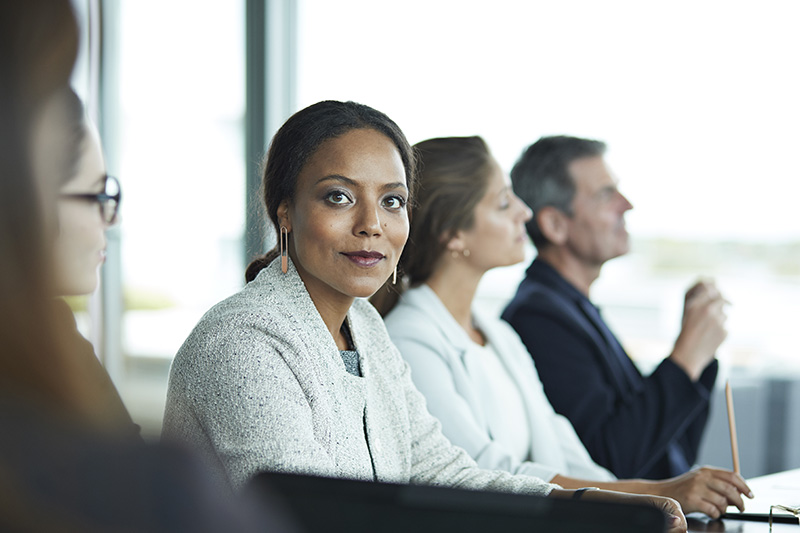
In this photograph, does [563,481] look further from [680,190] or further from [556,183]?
[680,190]

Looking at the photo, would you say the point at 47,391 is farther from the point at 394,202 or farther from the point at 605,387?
the point at 605,387

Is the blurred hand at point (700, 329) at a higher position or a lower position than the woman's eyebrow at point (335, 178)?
lower

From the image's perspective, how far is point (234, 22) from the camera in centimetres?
402

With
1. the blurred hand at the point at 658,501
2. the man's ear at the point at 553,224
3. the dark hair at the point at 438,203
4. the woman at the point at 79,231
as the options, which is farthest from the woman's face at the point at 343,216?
the man's ear at the point at 553,224

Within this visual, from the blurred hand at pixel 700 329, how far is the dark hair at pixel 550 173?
0.47 m

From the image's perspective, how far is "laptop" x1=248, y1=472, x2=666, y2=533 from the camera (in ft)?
1.58

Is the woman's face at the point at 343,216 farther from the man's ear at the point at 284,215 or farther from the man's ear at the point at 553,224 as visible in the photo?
the man's ear at the point at 553,224

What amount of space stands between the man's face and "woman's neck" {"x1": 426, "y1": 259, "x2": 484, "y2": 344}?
598 mm

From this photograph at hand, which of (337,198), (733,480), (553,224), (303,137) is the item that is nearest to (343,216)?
(337,198)

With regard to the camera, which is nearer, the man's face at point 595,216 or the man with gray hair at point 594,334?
the man with gray hair at point 594,334

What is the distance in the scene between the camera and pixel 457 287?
6.77ft

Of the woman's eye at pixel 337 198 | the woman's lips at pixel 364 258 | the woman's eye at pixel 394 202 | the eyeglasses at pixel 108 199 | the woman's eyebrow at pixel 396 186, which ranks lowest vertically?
the woman's lips at pixel 364 258

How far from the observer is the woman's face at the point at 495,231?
2.07 m

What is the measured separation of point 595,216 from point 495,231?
0.61 m
